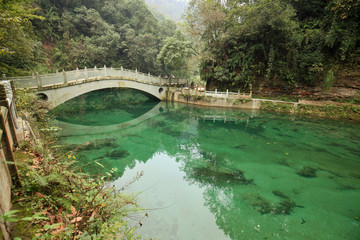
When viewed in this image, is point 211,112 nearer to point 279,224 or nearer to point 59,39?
point 279,224

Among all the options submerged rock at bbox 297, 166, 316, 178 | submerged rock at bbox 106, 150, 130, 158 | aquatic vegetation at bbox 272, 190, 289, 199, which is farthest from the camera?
submerged rock at bbox 106, 150, 130, 158

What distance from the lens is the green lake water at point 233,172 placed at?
12.6ft

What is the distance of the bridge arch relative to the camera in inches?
418

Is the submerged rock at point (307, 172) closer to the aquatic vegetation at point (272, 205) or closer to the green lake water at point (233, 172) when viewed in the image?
the green lake water at point (233, 172)

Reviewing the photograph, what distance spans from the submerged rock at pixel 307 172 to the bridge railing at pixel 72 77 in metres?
13.1

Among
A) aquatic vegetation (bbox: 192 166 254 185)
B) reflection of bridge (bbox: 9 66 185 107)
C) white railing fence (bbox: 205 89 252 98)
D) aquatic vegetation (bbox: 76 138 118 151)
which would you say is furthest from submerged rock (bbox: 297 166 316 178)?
reflection of bridge (bbox: 9 66 185 107)

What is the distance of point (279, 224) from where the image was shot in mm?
3820

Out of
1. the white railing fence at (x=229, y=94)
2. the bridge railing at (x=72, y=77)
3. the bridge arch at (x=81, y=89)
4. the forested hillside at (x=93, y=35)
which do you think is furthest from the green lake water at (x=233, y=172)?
the forested hillside at (x=93, y=35)

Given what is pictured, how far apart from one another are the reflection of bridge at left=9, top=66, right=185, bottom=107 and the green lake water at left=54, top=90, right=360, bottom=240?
1.77 meters

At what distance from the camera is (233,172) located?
5.90 meters

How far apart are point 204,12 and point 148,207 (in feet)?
52.6

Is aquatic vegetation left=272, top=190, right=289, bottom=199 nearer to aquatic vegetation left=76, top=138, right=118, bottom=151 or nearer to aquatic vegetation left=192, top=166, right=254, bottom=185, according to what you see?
aquatic vegetation left=192, top=166, right=254, bottom=185

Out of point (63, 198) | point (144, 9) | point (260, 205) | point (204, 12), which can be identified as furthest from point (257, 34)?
point (144, 9)

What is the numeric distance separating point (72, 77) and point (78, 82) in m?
0.46
